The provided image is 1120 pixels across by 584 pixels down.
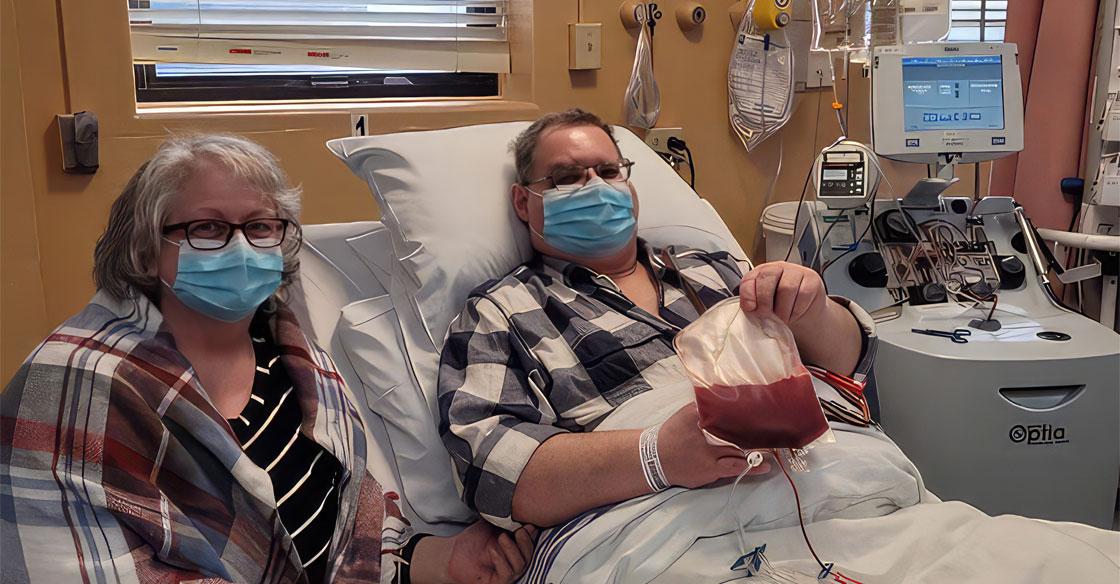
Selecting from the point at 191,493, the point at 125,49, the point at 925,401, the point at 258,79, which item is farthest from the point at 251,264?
the point at 925,401

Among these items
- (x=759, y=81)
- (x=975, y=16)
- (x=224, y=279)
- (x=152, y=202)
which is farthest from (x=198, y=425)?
(x=975, y=16)

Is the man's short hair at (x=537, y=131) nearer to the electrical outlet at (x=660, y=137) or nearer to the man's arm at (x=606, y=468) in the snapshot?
the man's arm at (x=606, y=468)

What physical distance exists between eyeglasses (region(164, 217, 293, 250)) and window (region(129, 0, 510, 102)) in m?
1.04

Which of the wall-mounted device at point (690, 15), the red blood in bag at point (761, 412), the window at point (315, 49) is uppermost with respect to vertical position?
the wall-mounted device at point (690, 15)

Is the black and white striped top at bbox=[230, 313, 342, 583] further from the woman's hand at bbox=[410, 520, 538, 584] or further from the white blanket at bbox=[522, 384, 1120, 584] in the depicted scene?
the white blanket at bbox=[522, 384, 1120, 584]

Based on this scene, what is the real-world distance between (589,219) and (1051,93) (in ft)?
5.41

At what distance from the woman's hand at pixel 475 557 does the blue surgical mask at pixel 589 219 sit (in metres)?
0.57

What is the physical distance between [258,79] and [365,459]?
1.36m

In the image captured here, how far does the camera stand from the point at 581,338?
166 cm

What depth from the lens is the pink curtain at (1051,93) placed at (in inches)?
102

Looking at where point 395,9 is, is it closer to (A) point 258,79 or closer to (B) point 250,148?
(A) point 258,79

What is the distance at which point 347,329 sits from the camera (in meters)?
1.80

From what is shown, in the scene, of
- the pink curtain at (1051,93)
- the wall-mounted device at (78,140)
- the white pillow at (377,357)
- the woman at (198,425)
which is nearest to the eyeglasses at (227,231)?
the woman at (198,425)

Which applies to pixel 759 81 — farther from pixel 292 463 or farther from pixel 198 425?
pixel 198 425
